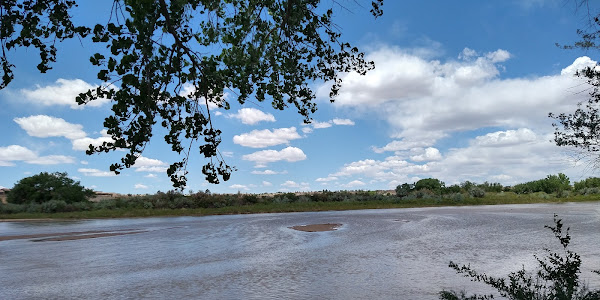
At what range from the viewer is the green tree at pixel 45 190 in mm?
34781

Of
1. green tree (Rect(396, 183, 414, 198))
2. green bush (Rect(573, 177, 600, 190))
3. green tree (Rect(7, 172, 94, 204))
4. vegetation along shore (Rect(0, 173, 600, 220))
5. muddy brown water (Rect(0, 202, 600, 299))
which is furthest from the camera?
green bush (Rect(573, 177, 600, 190))

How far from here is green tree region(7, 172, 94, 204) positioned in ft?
114

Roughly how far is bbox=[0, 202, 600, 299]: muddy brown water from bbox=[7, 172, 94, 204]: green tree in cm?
1855

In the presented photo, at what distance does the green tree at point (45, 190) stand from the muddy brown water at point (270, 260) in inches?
730

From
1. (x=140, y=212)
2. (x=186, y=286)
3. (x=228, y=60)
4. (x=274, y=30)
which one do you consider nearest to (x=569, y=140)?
(x=274, y=30)

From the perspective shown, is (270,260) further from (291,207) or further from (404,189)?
(404,189)

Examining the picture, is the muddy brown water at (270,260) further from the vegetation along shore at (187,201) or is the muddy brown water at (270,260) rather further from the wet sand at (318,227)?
the vegetation along shore at (187,201)

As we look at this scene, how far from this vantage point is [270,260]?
1030cm

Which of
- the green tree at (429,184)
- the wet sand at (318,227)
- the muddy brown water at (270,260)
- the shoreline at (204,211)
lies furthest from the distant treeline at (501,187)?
the muddy brown water at (270,260)

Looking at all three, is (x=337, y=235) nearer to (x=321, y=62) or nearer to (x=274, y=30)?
(x=321, y=62)

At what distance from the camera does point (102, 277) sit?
29.1 ft

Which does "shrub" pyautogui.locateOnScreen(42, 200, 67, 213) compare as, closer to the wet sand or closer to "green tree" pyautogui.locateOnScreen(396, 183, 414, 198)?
the wet sand

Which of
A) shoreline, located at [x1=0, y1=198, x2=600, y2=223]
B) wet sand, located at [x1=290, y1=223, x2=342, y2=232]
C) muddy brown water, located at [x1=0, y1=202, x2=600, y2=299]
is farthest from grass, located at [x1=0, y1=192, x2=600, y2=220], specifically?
wet sand, located at [x1=290, y1=223, x2=342, y2=232]

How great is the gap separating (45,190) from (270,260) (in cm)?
3135
